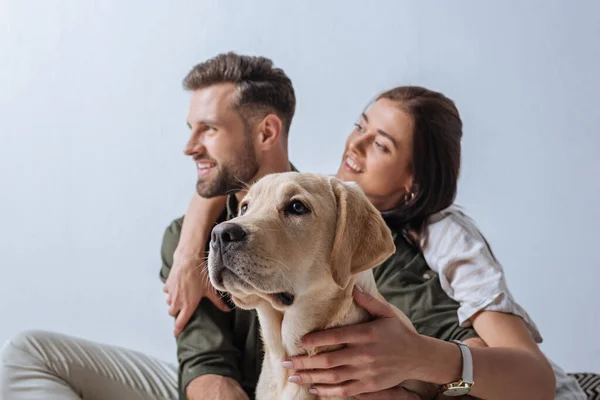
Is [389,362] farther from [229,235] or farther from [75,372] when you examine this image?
[75,372]

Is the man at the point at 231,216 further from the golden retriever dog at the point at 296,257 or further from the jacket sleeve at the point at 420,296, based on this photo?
the golden retriever dog at the point at 296,257

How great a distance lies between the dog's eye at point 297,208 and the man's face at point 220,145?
0.90 meters

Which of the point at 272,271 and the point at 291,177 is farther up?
the point at 291,177

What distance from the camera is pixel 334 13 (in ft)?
12.9

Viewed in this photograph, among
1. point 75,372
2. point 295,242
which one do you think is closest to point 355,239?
point 295,242

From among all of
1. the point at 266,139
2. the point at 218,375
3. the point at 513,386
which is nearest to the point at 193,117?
the point at 266,139

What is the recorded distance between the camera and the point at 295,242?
1.73 meters

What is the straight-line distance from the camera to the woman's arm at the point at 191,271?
8.14 ft

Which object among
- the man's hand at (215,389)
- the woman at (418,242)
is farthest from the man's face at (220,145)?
the man's hand at (215,389)

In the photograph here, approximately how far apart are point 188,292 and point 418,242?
0.83 m

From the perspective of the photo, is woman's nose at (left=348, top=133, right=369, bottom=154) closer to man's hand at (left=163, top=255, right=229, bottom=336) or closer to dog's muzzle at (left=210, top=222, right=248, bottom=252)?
man's hand at (left=163, top=255, right=229, bottom=336)

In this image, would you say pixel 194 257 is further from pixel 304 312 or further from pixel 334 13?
pixel 334 13

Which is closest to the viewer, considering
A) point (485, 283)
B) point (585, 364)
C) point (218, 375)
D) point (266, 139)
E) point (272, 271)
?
point (272, 271)

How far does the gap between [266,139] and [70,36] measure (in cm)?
219
